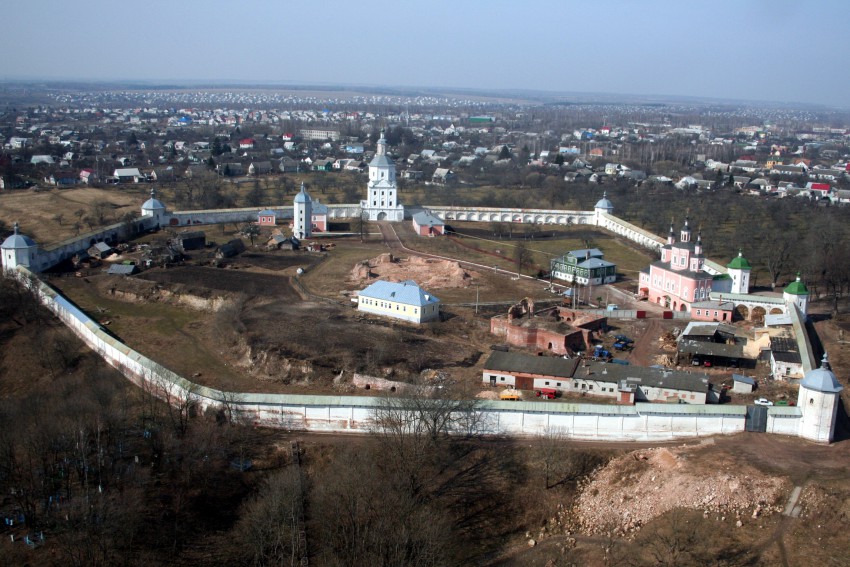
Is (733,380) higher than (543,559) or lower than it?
higher

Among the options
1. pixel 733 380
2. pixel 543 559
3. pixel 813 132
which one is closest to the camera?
pixel 543 559

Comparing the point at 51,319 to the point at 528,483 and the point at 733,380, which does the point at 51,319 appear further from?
the point at 733,380

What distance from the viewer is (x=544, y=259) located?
1551 inches

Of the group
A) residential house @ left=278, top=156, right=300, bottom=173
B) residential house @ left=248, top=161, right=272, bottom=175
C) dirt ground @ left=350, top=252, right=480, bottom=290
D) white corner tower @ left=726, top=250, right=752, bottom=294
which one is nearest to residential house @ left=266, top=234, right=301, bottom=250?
dirt ground @ left=350, top=252, right=480, bottom=290

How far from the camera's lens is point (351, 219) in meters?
48.0

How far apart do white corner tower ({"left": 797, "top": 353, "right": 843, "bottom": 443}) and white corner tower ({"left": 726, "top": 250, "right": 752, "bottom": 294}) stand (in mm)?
12281

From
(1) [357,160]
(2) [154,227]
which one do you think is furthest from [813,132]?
(2) [154,227]

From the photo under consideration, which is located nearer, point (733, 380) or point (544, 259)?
point (733, 380)

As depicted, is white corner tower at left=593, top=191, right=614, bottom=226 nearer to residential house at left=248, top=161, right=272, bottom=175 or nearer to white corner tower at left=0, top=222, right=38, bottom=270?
residential house at left=248, top=161, right=272, bottom=175

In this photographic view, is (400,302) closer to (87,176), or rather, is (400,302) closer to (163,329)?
A: (163,329)

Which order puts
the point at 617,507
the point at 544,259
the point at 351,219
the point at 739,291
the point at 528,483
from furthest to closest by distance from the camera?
the point at 351,219, the point at 544,259, the point at 739,291, the point at 528,483, the point at 617,507

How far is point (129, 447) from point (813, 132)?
5679 inches

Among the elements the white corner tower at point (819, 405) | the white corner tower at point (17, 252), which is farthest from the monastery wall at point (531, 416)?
the white corner tower at point (17, 252)

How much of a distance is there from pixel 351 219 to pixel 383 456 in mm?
31046
